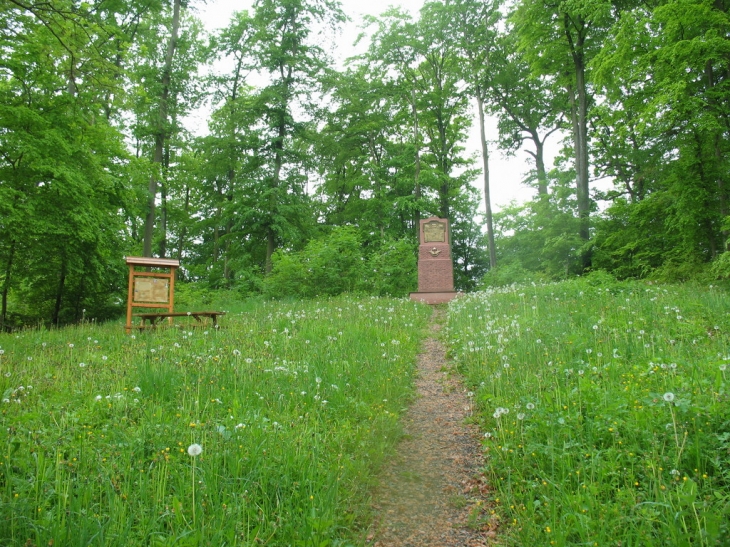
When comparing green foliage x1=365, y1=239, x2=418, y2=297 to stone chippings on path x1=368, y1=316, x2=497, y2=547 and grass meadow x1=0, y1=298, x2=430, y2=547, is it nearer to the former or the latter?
grass meadow x1=0, y1=298, x2=430, y2=547

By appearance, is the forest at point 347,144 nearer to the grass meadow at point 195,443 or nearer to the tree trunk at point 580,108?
the tree trunk at point 580,108

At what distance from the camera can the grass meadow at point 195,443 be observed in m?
2.53

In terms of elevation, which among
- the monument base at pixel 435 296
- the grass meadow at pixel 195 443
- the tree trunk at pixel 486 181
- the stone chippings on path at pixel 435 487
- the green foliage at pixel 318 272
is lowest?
the stone chippings on path at pixel 435 487

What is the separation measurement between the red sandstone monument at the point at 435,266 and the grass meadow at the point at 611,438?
39.8 ft

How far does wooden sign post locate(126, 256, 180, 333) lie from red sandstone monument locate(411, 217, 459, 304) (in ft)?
33.8

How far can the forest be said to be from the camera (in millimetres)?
10875

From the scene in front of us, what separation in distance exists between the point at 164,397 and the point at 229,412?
1042mm

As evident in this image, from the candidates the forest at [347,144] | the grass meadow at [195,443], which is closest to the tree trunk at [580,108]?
the forest at [347,144]

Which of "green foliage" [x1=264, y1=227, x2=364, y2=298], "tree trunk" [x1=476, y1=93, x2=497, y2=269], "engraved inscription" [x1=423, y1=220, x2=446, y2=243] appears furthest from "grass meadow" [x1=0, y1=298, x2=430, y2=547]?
"tree trunk" [x1=476, y1=93, x2=497, y2=269]

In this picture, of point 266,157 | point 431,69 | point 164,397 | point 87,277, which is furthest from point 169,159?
point 164,397

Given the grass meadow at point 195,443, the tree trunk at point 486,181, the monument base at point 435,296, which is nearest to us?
the grass meadow at point 195,443

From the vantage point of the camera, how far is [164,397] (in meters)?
4.60

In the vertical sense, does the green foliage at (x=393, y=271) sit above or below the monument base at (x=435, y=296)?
above

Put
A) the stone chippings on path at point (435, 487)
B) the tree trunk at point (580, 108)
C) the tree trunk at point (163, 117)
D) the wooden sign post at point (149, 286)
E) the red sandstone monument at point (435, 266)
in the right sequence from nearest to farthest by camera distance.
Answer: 1. the stone chippings on path at point (435, 487)
2. the wooden sign post at point (149, 286)
3. the tree trunk at point (163, 117)
4. the red sandstone monument at point (435, 266)
5. the tree trunk at point (580, 108)
